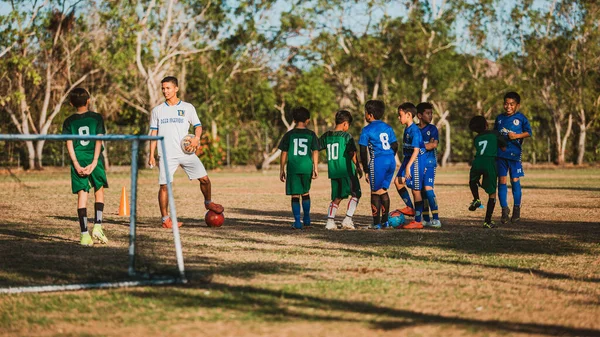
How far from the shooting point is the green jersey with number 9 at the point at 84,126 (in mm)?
10562

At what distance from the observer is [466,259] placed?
8.95m

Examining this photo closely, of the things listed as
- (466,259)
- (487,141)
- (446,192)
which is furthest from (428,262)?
(446,192)

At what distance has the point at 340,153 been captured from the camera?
12656 mm

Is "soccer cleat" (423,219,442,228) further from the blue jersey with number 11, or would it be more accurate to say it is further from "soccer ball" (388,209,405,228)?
the blue jersey with number 11

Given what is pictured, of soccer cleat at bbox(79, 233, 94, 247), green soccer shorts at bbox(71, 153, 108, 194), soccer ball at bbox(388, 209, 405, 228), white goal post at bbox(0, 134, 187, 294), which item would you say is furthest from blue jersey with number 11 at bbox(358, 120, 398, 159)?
white goal post at bbox(0, 134, 187, 294)

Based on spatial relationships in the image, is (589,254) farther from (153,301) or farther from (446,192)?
(446,192)

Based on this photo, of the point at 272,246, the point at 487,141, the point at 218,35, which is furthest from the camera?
the point at 218,35

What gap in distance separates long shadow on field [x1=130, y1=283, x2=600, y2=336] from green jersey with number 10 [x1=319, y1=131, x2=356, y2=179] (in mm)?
5741

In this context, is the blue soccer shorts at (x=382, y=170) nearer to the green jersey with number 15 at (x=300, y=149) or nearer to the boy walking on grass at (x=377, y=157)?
the boy walking on grass at (x=377, y=157)

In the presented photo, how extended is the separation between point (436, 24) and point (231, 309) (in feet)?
161

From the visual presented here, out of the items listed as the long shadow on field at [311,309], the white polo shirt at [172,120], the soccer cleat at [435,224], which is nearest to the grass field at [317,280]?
the long shadow on field at [311,309]

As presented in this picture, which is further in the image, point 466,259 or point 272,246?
point 272,246

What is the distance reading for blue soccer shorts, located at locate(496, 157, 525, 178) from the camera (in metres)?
13.6

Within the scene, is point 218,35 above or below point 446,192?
above
